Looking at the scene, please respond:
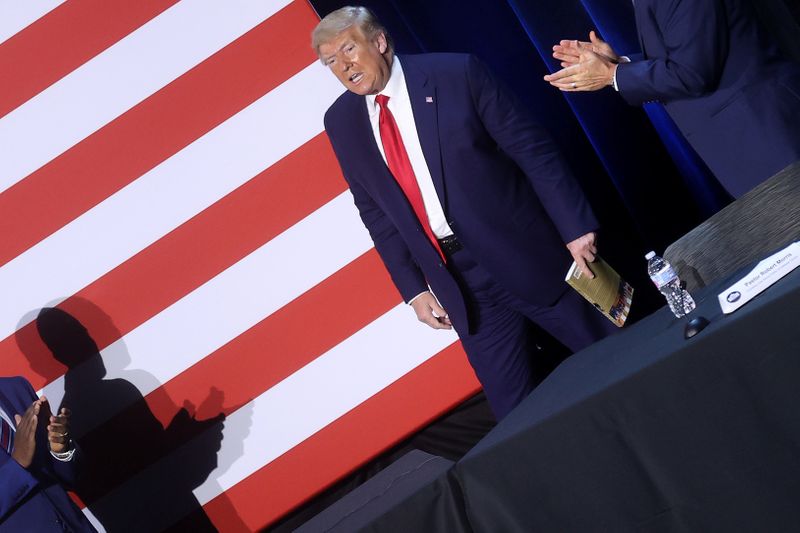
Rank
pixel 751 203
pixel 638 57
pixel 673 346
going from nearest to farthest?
pixel 673 346 → pixel 751 203 → pixel 638 57

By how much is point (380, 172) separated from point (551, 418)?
1316 millimetres

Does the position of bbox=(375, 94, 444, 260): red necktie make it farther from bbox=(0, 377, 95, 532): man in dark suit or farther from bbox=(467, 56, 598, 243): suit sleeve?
bbox=(0, 377, 95, 532): man in dark suit

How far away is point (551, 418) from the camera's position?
1356mm

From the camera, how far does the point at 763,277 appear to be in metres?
1.33

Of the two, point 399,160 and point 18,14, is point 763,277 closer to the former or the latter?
point 399,160

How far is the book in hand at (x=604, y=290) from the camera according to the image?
2.15 m

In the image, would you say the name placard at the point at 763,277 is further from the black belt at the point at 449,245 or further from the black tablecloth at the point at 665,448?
the black belt at the point at 449,245

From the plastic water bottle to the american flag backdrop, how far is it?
5.55 feet

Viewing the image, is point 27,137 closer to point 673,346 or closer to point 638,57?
point 638,57

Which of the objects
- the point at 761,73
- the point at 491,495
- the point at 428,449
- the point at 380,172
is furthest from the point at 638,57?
the point at 491,495

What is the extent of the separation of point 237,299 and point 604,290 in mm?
1689

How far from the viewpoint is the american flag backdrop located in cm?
336

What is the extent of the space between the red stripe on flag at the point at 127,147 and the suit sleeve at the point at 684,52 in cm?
154

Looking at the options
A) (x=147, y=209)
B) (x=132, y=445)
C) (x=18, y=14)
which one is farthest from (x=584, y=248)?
(x=18, y=14)
